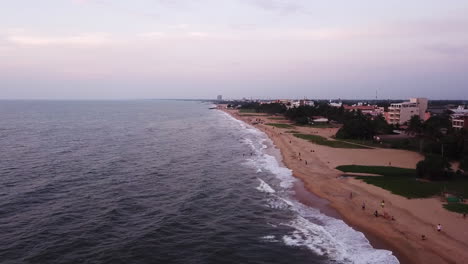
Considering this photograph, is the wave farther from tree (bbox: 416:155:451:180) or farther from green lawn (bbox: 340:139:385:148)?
green lawn (bbox: 340:139:385:148)

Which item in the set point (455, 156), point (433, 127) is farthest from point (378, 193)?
point (433, 127)

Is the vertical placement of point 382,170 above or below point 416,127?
below

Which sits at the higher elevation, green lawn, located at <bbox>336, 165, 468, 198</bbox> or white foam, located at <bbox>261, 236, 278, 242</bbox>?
green lawn, located at <bbox>336, 165, 468, 198</bbox>

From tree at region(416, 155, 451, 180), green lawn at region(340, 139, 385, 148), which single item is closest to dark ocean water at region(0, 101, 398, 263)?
tree at region(416, 155, 451, 180)

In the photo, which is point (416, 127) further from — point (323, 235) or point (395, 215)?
point (323, 235)

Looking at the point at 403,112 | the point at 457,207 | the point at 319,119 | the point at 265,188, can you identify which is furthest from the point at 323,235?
the point at 319,119

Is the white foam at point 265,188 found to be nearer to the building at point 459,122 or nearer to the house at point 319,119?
the building at point 459,122
